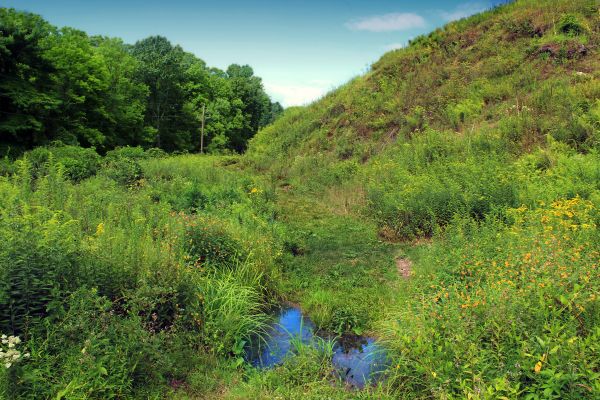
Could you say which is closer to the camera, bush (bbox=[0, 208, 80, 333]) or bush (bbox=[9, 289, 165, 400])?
bush (bbox=[9, 289, 165, 400])

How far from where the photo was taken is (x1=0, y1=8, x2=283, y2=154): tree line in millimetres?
24391

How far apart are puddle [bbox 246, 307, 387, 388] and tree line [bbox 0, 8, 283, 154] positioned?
23.2 meters

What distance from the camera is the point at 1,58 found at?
76.6 ft

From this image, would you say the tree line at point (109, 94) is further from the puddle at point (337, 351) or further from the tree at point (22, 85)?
the puddle at point (337, 351)

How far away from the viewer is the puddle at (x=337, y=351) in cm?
514

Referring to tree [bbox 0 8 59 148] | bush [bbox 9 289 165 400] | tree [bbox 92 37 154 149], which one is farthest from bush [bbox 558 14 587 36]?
tree [bbox 92 37 154 149]

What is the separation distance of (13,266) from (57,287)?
0.43m

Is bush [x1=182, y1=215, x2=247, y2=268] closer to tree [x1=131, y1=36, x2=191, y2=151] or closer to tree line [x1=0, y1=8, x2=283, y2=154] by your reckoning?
tree line [x1=0, y1=8, x2=283, y2=154]

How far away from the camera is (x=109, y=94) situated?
3809 centimetres

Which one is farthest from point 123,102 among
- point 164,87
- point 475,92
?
point 475,92

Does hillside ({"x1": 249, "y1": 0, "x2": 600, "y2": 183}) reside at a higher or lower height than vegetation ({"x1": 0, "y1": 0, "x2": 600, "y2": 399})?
higher

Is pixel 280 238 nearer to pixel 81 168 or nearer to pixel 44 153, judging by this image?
pixel 81 168

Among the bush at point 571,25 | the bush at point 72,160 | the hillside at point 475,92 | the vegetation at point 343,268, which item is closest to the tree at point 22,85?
the bush at point 72,160

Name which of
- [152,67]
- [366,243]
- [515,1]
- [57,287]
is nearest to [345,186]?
[366,243]
